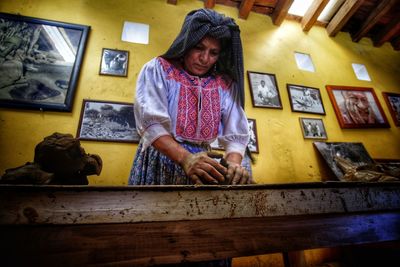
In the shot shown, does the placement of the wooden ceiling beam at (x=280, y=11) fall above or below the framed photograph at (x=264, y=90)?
above

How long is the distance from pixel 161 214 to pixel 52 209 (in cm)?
19

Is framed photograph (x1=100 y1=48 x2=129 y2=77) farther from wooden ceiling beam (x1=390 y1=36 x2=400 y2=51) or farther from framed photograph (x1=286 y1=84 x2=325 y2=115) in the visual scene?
wooden ceiling beam (x1=390 y1=36 x2=400 y2=51)

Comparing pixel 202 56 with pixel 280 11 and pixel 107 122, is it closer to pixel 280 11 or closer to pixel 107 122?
pixel 107 122

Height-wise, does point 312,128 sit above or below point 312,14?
below

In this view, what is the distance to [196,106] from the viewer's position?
3.34ft

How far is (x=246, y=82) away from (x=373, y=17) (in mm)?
2343

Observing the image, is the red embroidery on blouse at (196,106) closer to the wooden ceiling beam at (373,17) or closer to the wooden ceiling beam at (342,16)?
the wooden ceiling beam at (342,16)

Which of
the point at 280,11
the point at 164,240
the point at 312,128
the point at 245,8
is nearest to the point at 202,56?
the point at 164,240

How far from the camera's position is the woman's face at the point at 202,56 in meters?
1.07

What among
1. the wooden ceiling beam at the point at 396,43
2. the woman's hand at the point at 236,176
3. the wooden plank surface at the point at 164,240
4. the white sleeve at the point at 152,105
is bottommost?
the wooden plank surface at the point at 164,240

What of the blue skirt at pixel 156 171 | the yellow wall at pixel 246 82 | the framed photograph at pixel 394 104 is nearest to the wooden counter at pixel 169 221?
the blue skirt at pixel 156 171

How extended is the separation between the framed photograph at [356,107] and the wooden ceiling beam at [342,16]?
98cm

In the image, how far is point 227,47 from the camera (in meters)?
1.19

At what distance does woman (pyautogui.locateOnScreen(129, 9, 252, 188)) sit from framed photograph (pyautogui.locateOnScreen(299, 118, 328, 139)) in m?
1.56
